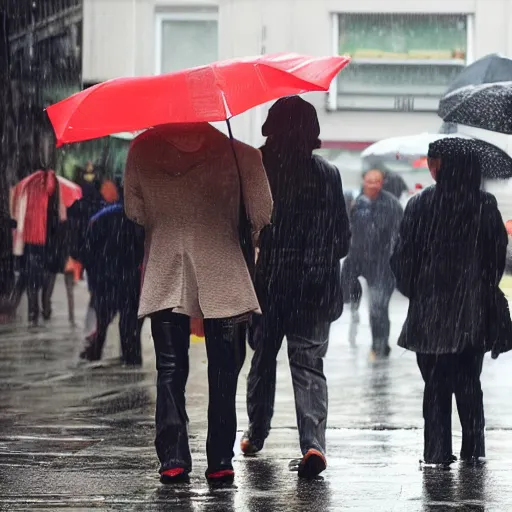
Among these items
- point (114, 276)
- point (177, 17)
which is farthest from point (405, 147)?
point (177, 17)

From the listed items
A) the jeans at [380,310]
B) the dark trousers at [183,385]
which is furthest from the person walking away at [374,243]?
the dark trousers at [183,385]

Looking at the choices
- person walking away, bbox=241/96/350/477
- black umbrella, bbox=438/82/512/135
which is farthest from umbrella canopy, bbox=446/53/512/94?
person walking away, bbox=241/96/350/477

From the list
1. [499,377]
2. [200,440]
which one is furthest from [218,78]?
[499,377]

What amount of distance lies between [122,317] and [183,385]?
6.42m

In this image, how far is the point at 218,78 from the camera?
6.75 metres

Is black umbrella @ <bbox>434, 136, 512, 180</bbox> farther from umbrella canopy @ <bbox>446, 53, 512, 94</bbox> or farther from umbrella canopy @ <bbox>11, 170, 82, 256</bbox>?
umbrella canopy @ <bbox>11, 170, 82, 256</bbox>

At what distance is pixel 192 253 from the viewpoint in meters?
6.79

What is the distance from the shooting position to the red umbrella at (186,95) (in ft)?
21.8

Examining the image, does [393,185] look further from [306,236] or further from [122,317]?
[306,236]

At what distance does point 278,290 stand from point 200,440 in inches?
59.8

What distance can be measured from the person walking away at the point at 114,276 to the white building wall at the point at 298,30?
13126 millimetres

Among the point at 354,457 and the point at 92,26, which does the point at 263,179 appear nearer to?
the point at 354,457

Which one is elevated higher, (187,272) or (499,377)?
(187,272)

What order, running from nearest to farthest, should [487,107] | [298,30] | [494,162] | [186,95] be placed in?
[186,95] → [487,107] → [494,162] → [298,30]
